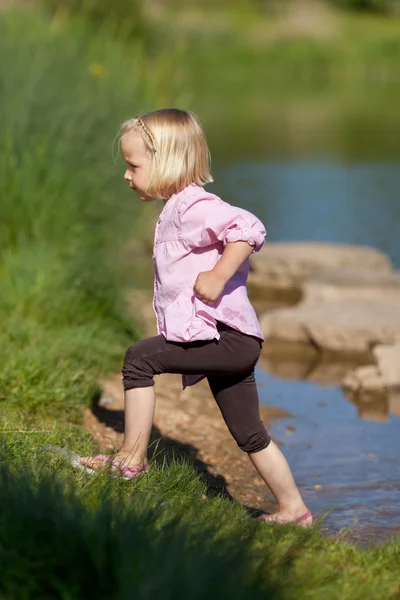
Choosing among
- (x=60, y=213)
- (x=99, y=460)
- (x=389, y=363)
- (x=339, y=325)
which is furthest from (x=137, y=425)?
(x=339, y=325)

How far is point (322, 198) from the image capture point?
13.7 m

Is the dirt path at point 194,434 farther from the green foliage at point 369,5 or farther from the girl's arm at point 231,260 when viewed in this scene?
the green foliage at point 369,5

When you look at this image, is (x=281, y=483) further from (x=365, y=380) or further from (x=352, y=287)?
(x=352, y=287)

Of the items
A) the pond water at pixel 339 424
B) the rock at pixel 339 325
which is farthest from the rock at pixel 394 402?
the rock at pixel 339 325

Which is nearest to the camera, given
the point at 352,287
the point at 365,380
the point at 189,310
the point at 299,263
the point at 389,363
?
the point at 189,310

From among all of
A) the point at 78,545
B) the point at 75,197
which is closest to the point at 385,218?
the point at 75,197

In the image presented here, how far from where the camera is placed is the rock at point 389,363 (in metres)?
5.99

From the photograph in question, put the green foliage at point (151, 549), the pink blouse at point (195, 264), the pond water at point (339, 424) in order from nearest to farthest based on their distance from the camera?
the green foliage at point (151, 549)
the pink blouse at point (195, 264)
the pond water at point (339, 424)

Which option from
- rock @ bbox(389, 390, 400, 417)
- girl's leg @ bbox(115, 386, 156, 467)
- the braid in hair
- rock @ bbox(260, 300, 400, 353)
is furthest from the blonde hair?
rock @ bbox(260, 300, 400, 353)

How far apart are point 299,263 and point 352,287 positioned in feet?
3.63

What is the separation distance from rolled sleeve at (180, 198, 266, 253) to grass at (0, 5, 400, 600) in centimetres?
74

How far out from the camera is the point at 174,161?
3588mm

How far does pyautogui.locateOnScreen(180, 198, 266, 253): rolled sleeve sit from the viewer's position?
Result: 11.3ft

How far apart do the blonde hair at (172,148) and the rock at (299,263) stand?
5182 mm
